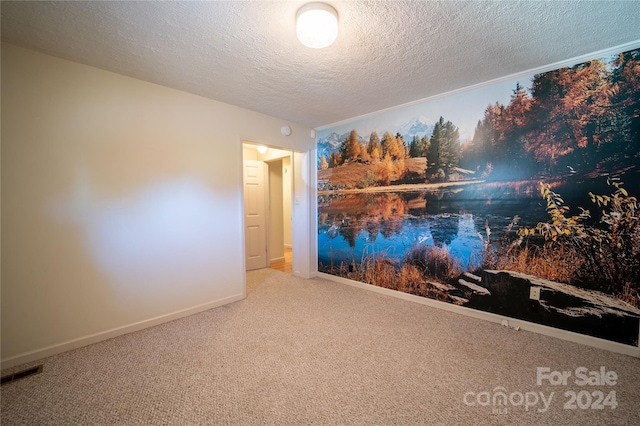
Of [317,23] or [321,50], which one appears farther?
[321,50]

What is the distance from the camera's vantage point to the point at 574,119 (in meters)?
2.04

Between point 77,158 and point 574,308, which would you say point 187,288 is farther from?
point 574,308

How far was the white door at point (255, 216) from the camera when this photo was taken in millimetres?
4387

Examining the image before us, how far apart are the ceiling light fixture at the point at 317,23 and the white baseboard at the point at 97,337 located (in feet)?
8.99

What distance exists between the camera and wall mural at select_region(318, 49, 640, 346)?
1893 millimetres

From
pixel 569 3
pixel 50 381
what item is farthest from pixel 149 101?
pixel 569 3

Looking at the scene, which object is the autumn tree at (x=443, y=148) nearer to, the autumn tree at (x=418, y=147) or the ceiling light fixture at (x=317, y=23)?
the autumn tree at (x=418, y=147)

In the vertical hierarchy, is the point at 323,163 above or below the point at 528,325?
above

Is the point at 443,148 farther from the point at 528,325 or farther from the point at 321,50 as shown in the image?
the point at 528,325

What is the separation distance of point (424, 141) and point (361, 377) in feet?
8.18

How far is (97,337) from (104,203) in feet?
3.80

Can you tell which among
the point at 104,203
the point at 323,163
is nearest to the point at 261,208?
the point at 323,163

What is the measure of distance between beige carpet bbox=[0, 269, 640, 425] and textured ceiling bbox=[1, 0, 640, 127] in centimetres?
235

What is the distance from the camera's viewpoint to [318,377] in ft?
5.44
